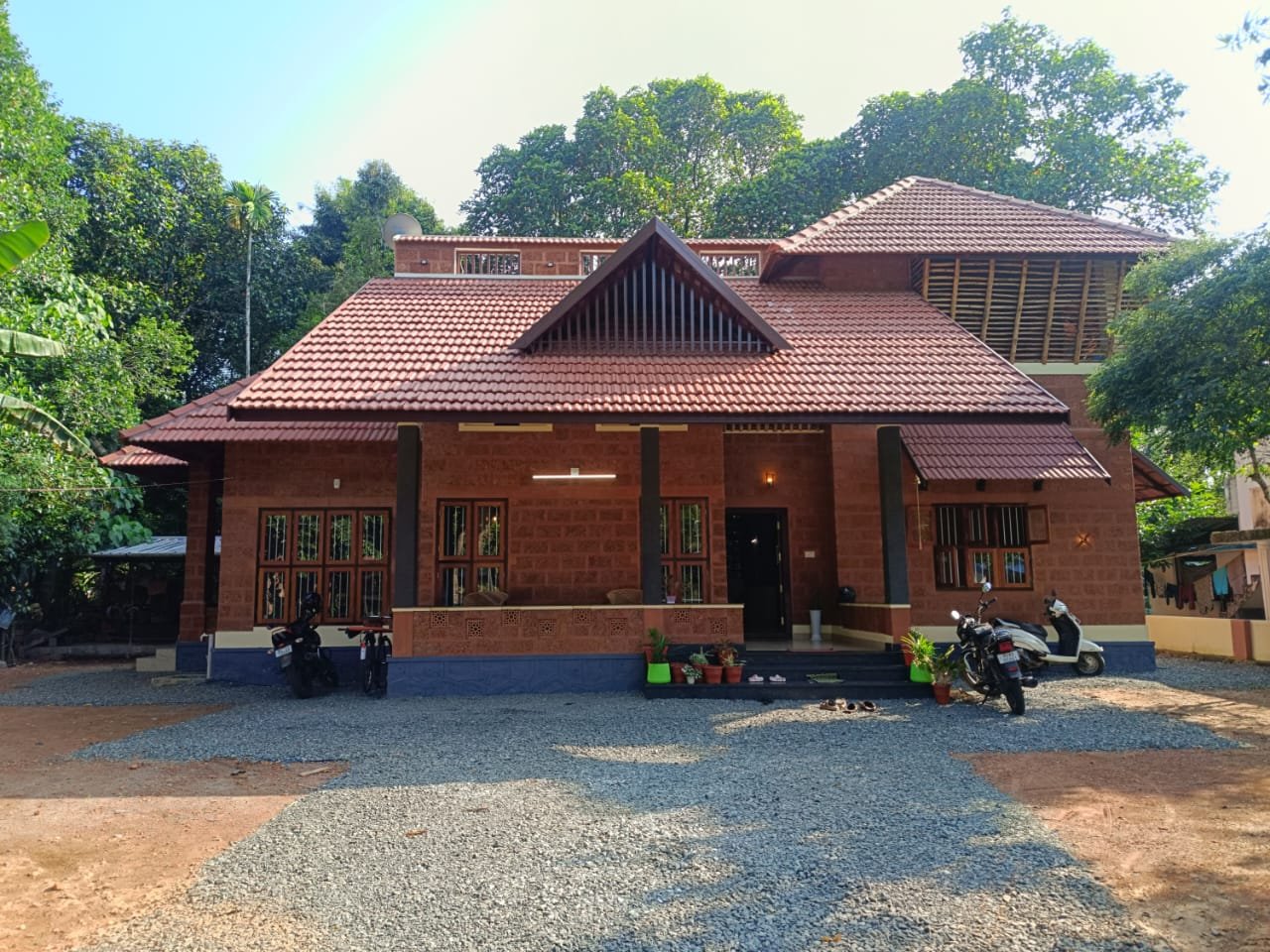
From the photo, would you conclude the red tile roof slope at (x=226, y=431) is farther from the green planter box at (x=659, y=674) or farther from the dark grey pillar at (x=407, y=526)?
the green planter box at (x=659, y=674)

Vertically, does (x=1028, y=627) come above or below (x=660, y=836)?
above

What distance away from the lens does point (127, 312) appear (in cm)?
2059

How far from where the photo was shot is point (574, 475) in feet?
35.6

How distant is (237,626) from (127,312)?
13.3 m

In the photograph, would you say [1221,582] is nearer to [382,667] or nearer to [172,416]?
[382,667]

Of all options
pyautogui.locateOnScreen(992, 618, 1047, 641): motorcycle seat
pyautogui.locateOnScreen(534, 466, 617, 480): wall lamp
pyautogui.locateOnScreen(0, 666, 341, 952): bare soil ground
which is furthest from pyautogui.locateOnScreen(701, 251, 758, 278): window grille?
pyautogui.locateOnScreen(0, 666, 341, 952): bare soil ground

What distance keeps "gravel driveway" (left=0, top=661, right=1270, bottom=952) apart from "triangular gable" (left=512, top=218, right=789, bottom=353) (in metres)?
5.00

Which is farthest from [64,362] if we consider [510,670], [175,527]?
[510,670]


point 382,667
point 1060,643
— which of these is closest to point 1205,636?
point 1060,643

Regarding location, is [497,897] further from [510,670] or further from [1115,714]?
[1115,714]

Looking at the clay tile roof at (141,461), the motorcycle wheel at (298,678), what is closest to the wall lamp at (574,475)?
the motorcycle wheel at (298,678)

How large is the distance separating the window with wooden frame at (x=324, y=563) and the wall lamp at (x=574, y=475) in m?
2.73

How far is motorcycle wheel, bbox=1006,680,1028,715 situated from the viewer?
320 inches

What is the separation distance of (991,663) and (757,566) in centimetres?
521
